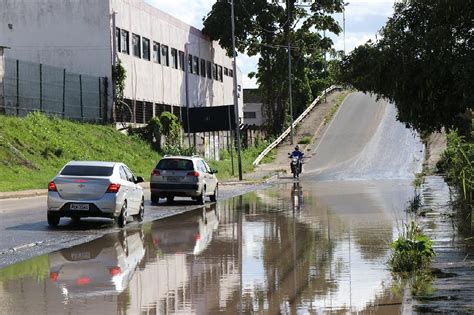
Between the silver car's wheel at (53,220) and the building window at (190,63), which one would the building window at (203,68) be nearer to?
the building window at (190,63)

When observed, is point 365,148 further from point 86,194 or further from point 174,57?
point 86,194

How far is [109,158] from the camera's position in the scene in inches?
1959

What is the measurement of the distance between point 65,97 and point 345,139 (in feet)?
97.4

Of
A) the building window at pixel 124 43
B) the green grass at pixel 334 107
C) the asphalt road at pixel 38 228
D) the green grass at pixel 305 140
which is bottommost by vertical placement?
the asphalt road at pixel 38 228

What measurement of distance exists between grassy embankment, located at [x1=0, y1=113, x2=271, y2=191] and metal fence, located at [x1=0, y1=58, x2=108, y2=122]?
1341mm

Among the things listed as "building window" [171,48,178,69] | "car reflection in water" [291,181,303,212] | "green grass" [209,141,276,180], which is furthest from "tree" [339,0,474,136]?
"building window" [171,48,178,69]

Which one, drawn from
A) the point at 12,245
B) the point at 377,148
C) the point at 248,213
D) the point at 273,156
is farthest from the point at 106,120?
the point at 12,245

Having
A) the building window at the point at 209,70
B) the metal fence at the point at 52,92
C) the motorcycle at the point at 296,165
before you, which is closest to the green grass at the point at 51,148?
the metal fence at the point at 52,92

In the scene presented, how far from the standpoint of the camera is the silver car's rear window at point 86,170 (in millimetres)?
22188

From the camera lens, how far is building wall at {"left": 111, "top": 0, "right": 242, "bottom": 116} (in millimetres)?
60969

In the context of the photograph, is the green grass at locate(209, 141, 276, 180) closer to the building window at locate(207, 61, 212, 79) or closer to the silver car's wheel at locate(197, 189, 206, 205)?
the building window at locate(207, 61, 212, 79)

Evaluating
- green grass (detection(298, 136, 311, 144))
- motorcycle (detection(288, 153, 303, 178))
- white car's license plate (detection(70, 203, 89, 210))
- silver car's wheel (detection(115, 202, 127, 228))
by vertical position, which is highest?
green grass (detection(298, 136, 311, 144))

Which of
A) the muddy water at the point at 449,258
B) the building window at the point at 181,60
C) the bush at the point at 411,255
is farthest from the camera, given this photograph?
the building window at the point at 181,60

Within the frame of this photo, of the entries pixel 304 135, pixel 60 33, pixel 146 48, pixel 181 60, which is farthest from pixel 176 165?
pixel 304 135
